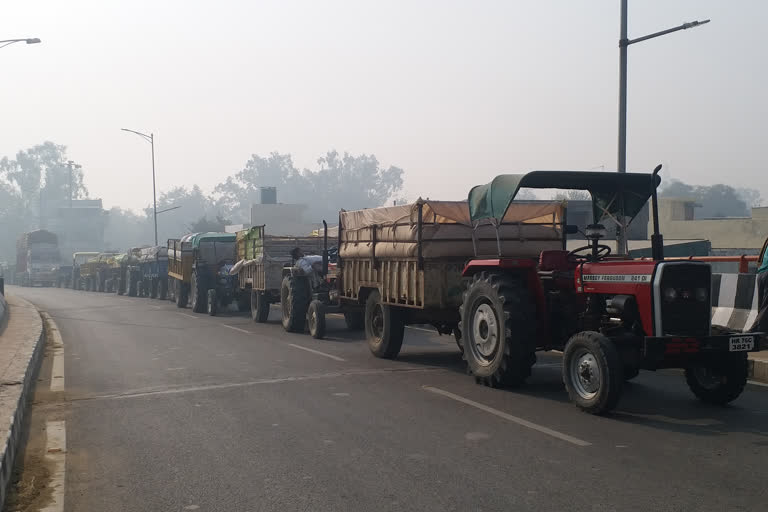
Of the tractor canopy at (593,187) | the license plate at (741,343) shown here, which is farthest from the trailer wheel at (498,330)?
the license plate at (741,343)

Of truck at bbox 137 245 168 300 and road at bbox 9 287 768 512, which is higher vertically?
truck at bbox 137 245 168 300

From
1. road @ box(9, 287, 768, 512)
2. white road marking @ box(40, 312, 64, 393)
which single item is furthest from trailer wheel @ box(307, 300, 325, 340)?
white road marking @ box(40, 312, 64, 393)

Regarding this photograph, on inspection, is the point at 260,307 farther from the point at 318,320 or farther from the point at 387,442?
the point at 387,442

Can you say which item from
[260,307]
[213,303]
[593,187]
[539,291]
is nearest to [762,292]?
[593,187]

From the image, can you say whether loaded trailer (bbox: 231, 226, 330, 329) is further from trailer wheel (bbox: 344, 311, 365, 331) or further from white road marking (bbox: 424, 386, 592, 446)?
white road marking (bbox: 424, 386, 592, 446)

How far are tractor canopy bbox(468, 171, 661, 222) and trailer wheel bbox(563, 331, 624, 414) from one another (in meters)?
2.03

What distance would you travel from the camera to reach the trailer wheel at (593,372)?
770 cm

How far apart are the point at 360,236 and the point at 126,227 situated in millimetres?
180121

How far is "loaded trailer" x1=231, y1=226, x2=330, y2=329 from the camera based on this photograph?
64.4 feet

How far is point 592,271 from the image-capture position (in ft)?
28.1

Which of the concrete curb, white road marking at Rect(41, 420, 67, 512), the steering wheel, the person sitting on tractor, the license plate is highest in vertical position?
the steering wheel

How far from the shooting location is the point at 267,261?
64.4 ft

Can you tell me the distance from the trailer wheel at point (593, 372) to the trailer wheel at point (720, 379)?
3.38 feet

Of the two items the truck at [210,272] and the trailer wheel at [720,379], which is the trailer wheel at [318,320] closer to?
the truck at [210,272]
